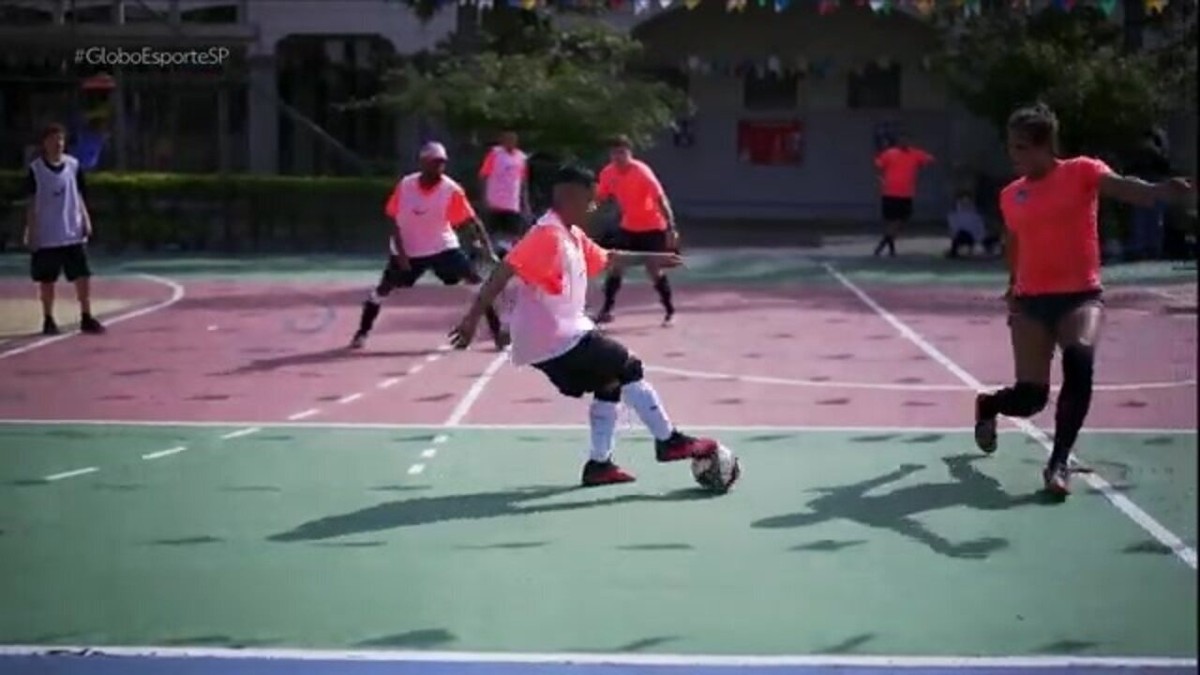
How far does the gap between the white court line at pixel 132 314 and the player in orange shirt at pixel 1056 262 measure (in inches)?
247

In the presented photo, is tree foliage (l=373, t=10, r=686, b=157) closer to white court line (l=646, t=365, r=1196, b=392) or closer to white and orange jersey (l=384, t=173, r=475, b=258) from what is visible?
white and orange jersey (l=384, t=173, r=475, b=258)

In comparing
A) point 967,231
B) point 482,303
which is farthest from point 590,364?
point 967,231

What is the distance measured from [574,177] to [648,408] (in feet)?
3.20

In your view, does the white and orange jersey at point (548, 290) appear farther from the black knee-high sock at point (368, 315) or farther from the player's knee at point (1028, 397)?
the black knee-high sock at point (368, 315)

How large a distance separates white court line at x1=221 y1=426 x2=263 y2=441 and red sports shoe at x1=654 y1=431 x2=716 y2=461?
7.93ft

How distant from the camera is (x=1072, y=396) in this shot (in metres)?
7.96

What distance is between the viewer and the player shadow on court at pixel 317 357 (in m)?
12.9

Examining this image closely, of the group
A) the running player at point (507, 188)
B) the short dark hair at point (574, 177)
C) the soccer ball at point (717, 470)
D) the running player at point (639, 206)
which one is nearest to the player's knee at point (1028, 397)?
the soccer ball at point (717, 470)

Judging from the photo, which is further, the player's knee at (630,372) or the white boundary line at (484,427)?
the white boundary line at (484,427)

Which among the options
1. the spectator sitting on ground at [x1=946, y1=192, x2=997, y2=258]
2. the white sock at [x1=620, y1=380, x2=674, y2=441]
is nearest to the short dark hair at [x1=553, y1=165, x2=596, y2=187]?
the white sock at [x1=620, y1=380, x2=674, y2=441]

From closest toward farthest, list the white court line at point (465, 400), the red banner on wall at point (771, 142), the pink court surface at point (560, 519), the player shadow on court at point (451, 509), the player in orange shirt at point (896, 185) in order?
the pink court surface at point (560, 519), the player shadow on court at point (451, 509), the white court line at point (465, 400), the player in orange shirt at point (896, 185), the red banner on wall at point (771, 142)

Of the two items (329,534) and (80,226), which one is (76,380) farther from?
(329,534)

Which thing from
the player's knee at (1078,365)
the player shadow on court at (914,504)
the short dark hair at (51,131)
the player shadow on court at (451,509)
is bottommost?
the player shadow on court at (451,509)

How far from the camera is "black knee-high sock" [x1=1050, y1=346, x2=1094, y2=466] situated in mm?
7926
